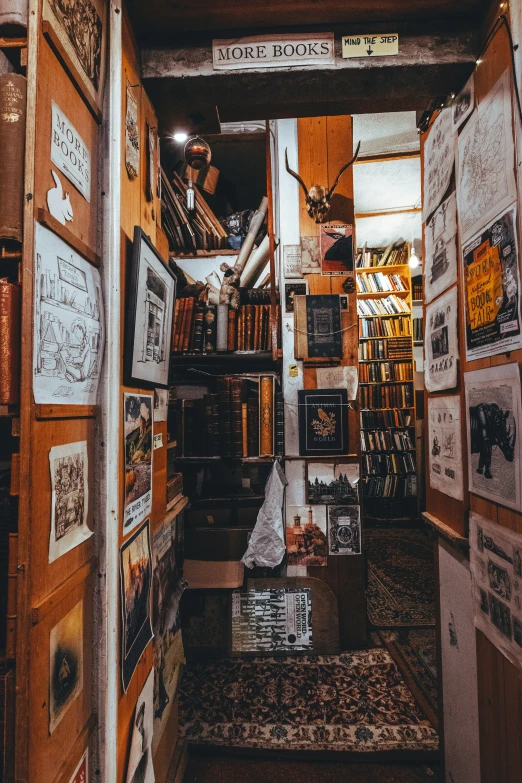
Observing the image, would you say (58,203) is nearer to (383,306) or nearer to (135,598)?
(135,598)

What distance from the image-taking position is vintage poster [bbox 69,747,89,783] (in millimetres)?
792

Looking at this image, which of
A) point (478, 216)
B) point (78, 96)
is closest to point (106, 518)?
point (78, 96)

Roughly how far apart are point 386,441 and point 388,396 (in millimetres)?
533

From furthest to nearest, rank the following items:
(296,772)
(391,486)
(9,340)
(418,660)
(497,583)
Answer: (391,486) → (418,660) → (296,772) → (497,583) → (9,340)

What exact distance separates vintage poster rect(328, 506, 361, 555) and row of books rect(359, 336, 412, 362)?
272 centimetres

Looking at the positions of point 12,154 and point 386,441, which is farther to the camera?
point 386,441

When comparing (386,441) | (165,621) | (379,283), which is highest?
(379,283)

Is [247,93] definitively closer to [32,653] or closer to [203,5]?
[203,5]

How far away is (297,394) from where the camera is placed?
2.40 metres

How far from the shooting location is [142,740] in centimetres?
112

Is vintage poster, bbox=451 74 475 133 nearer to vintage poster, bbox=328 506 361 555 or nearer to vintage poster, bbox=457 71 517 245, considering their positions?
vintage poster, bbox=457 71 517 245

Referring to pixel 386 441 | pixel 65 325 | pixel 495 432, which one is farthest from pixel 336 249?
pixel 386 441

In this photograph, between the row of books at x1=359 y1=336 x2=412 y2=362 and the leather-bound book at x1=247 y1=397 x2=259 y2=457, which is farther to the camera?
the row of books at x1=359 y1=336 x2=412 y2=362

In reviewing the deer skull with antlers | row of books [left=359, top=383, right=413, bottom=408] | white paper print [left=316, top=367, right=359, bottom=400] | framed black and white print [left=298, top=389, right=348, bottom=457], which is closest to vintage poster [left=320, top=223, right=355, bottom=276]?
the deer skull with antlers
